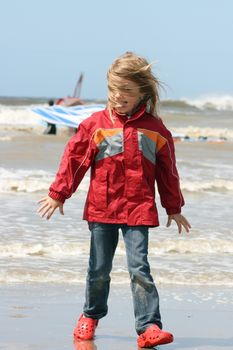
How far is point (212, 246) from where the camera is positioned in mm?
7703

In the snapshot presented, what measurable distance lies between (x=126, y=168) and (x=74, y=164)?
0.82ft

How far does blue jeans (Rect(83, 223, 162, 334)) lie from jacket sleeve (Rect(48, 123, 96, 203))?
0.74ft

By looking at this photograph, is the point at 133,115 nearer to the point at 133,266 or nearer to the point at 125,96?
the point at 125,96

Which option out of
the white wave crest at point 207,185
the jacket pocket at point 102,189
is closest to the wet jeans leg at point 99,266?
the jacket pocket at point 102,189

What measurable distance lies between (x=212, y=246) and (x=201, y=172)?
6.19 m

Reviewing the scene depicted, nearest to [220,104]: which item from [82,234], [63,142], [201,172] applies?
[63,142]

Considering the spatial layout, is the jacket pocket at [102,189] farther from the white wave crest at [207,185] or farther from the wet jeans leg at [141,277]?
the white wave crest at [207,185]

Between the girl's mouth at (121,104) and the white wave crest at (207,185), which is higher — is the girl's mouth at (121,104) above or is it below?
above

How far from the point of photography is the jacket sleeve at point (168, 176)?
4.52 meters

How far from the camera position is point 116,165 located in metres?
4.43

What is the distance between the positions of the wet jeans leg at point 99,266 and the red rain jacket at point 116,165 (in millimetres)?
74

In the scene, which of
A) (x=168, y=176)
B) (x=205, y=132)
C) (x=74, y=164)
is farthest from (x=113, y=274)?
(x=205, y=132)

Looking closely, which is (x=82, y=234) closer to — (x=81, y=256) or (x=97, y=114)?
(x=81, y=256)

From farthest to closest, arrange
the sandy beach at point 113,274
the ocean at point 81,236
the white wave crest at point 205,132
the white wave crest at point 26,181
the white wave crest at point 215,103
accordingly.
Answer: the white wave crest at point 215,103 < the white wave crest at point 205,132 < the white wave crest at point 26,181 < the ocean at point 81,236 < the sandy beach at point 113,274
